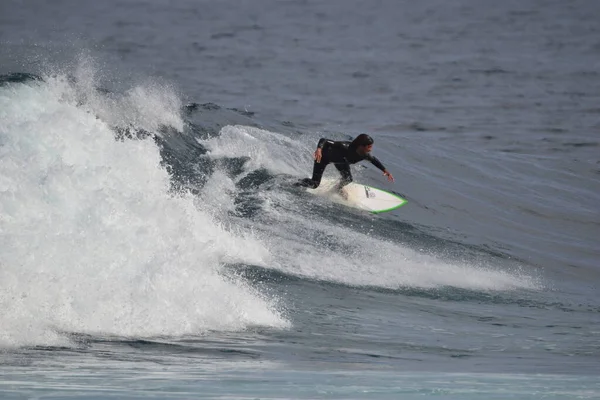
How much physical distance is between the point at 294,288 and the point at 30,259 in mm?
3159

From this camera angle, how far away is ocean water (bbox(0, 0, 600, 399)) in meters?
7.64

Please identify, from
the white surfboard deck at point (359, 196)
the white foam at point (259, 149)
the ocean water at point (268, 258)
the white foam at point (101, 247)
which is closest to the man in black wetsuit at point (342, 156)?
the white surfboard deck at point (359, 196)

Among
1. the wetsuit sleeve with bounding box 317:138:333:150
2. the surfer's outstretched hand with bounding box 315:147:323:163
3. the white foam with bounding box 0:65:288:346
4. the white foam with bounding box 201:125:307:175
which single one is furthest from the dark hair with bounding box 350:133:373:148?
the white foam with bounding box 0:65:288:346

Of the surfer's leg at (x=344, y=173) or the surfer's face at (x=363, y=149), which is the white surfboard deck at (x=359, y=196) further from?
the surfer's face at (x=363, y=149)

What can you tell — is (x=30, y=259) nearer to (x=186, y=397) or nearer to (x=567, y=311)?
(x=186, y=397)

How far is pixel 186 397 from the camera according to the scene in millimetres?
6281

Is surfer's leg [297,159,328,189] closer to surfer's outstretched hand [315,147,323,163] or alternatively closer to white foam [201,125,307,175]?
surfer's outstretched hand [315,147,323,163]

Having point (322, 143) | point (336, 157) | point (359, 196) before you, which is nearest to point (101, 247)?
point (322, 143)

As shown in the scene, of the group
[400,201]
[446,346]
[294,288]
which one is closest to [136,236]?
[294,288]

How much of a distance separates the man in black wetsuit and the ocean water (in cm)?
36

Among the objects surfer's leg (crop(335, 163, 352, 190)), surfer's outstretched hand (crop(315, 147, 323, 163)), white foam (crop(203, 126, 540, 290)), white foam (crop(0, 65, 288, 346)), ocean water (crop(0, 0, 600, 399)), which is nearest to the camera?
ocean water (crop(0, 0, 600, 399))

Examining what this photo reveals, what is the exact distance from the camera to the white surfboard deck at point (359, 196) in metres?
15.2

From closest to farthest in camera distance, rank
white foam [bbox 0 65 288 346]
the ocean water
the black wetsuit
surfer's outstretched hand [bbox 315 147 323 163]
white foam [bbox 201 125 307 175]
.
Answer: the ocean water < white foam [bbox 0 65 288 346] < surfer's outstretched hand [bbox 315 147 323 163] < the black wetsuit < white foam [bbox 201 125 307 175]

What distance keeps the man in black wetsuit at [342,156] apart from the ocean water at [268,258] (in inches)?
14.1
